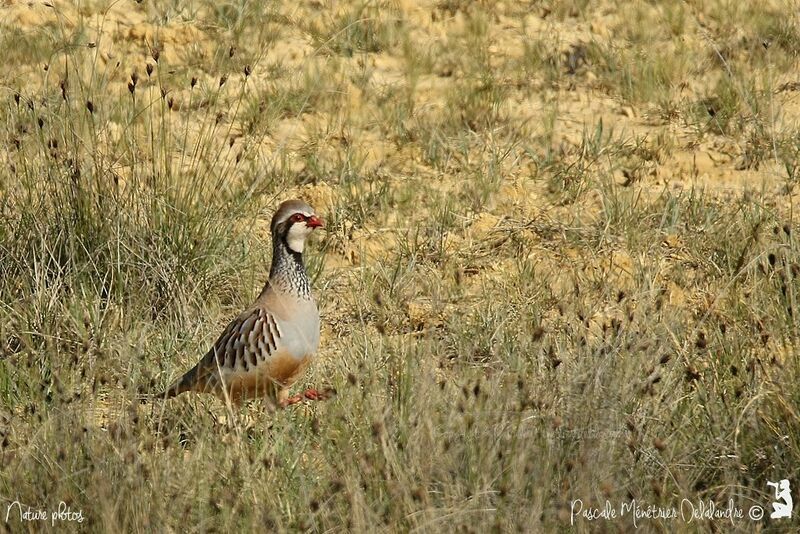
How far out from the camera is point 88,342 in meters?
5.57

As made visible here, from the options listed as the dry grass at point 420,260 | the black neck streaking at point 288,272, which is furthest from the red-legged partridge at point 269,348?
the dry grass at point 420,260

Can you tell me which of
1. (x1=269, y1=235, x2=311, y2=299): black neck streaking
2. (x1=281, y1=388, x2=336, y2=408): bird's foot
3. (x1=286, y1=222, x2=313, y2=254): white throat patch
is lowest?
(x1=281, y1=388, x2=336, y2=408): bird's foot

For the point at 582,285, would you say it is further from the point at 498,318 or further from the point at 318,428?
the point at 318,428

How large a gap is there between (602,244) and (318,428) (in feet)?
8.97

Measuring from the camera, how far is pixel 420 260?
281 inches

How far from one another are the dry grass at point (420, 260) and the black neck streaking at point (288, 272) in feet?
1.01

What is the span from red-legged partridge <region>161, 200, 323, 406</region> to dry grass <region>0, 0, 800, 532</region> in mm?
149

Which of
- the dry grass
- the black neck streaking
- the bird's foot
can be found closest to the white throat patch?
the black neck streaking

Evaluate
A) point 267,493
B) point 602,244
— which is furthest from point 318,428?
point 602,244

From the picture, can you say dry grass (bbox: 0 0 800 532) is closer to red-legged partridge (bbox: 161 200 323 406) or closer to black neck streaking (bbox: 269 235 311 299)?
red-legged partridge (bbox: 161 200 323 406)

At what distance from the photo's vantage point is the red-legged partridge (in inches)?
206

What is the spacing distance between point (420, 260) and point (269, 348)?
6.41 feet

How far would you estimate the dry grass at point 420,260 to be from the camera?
14.2 ft

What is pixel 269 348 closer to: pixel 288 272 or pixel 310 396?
pixel 310 396
